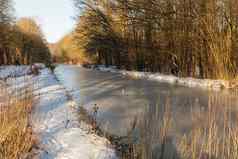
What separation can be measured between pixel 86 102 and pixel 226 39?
4.74 meters

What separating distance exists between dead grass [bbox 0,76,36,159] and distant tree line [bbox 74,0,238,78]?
19.4 ft

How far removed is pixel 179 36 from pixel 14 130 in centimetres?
954

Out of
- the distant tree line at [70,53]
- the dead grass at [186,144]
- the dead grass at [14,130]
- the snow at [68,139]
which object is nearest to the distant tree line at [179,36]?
the dead grass at [186,144]

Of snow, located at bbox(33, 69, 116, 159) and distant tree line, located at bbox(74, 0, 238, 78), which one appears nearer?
snow, located at bbox(33, 69, 116, 159)

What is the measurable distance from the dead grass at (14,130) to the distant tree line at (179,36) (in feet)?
19.4

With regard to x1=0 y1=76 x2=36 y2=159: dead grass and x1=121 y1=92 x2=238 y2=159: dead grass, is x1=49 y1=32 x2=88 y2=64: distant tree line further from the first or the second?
x1=121 y1=92 x2=238 y2=159: dead grass

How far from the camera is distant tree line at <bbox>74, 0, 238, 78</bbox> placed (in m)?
8.46

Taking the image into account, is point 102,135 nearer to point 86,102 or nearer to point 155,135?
point 155,135

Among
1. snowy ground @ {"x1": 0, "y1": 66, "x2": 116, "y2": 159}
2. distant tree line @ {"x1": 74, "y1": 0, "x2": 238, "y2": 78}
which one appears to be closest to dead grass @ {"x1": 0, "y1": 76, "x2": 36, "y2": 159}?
snowy ground @ {"x1": 0, "y1": 66, "x2": 116, "y2": 159}

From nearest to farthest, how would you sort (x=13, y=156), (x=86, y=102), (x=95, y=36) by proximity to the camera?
(x=13, y=156) < (x=86, y=102) < (x=95, y=36)

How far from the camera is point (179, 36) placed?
11.1m

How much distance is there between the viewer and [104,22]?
18.5 meters

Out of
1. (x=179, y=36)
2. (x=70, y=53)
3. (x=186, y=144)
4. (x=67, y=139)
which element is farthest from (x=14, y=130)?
(x=70, y=53)

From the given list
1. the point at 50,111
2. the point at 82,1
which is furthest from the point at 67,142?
the point at 82,1
